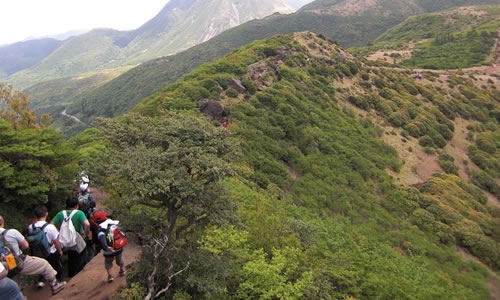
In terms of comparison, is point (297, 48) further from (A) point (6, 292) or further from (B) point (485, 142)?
(A) point (6, 292)

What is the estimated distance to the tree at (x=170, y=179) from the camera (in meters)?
7.89

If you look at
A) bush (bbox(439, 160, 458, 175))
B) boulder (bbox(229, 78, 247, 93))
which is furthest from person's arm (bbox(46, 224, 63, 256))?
bush (bbox(439, 160, 458, 175))

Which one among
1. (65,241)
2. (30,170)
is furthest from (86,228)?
(30,170)

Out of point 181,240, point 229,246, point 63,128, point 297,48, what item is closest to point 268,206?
point 229,246

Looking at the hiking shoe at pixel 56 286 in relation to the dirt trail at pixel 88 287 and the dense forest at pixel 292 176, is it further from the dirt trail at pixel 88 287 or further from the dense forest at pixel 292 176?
the dense forest at pixel 292 176

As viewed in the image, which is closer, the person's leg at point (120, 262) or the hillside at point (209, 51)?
the person's leg at point (120, 262)

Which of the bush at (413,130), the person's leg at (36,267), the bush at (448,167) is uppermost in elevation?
the person's leg at (36,267)

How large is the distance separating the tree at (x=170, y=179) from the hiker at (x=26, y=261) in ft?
7.67

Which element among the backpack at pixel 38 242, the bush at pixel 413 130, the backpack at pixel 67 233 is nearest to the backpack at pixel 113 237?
the backpack at pixel 67 233

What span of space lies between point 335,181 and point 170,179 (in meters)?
20.6

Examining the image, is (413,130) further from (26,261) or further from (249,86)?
(26,261)

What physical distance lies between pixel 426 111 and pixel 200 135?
46.9 m

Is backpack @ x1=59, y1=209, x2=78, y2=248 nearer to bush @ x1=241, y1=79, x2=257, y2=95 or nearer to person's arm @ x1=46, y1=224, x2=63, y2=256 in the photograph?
person's arm @ x1=46, y1=224, x2=63, y2=256

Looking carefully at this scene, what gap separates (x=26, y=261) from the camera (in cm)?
694
